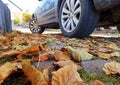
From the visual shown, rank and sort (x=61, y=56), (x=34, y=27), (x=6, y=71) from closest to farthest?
(x=6, y=71)
(x=61, y=56)
(x=34, y=27)

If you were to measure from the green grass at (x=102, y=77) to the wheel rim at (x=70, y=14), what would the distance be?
2.31 metres

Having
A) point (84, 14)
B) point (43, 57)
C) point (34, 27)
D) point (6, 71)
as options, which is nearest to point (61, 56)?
point (43, 57)

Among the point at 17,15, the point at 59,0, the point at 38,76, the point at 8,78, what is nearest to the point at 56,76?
the point at 38,76

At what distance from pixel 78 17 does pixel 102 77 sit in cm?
251

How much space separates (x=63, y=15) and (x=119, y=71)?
2843 millimetres

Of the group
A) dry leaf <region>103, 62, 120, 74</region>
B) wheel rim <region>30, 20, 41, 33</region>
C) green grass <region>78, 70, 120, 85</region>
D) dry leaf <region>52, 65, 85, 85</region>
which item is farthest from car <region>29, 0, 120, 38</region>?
wheel rim <region>30, 20, 41, 33</region>

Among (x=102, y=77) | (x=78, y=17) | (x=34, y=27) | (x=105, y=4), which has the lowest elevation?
(x=102, y=77)

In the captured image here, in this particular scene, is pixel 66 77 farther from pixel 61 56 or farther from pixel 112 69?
pixel 61 56

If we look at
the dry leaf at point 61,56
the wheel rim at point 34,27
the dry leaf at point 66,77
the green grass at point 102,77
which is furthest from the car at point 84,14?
the wheel rim at point 34,27

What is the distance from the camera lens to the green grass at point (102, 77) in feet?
4.01

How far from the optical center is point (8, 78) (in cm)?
115

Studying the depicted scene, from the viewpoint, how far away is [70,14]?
12.6 ft

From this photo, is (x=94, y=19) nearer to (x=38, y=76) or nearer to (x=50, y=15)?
(x=50, y=15)

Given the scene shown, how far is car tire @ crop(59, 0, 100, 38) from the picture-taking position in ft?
11.1
